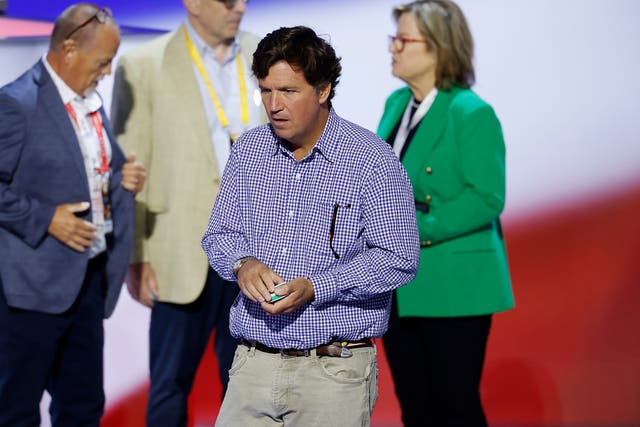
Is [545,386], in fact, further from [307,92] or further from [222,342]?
[307,92]

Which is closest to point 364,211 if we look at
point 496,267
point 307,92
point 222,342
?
point 307,92

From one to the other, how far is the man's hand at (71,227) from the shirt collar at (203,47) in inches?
32.5

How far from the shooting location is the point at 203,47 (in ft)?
13.0

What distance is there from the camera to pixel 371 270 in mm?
2613

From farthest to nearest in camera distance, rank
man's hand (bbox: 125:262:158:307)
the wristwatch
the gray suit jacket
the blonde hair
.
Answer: man's hand (bbox: 125:262:158:307)
the blonde hair
the gray suit jacket
the wristwatch

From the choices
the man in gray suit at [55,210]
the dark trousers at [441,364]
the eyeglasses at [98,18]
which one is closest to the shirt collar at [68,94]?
the man in gray suit at [55,210]

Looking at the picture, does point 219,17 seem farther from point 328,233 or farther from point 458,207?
point 328,233

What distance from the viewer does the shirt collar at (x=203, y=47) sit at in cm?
395

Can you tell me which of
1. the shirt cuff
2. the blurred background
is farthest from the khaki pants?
the blurred background

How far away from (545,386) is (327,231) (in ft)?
8.61

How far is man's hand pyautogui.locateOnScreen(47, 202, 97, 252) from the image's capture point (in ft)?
11.4

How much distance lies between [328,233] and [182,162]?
1326 millimetres

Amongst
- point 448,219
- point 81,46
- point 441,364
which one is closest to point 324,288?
point 448,219

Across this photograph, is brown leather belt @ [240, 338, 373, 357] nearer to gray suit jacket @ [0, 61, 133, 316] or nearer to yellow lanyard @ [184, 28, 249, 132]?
gray suit jacket @ [0, 61, 133, 316]
